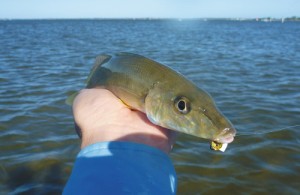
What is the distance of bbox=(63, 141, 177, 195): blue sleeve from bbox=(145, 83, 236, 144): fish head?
0.55 meters

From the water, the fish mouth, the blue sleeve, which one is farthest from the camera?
the water

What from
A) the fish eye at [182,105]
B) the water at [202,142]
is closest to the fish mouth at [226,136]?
the fish eye at [182,105]

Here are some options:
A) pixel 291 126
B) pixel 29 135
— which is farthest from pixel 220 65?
pixel 29 135

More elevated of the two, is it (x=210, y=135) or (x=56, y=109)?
(x=210, y=135)

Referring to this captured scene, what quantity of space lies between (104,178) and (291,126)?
248 inches

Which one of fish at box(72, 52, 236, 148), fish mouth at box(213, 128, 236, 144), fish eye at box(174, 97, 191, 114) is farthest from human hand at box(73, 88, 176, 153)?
fish mouth at box(213, 128, 236, 144)

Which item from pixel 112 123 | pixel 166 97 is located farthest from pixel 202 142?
pixel 112 123

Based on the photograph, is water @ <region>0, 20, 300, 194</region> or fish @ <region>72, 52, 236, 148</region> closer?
fish @ <region>72, 52, 236, 148</region>

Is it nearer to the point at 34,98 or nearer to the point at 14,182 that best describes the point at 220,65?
the point at 34,98

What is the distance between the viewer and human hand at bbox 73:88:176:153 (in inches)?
101

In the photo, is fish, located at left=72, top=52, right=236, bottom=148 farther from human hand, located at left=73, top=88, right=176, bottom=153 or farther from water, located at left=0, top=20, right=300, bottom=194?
water, located at left=0, top=20, right=300, bottom=194

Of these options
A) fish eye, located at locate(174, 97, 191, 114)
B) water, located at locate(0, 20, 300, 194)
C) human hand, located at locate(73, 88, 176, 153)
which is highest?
fish eye, located at locate(174, 97, 191, 114)

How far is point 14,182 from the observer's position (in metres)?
4.91

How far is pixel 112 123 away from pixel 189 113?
25.4 inches
